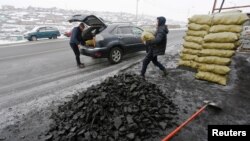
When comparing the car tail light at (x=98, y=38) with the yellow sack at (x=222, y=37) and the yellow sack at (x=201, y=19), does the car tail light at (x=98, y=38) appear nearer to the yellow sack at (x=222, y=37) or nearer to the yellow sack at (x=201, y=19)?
the yellow sack at (x=201, y=19)

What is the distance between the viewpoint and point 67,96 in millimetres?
5039

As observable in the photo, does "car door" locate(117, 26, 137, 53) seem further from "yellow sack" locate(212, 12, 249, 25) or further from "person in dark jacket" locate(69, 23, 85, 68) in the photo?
"yellow sack" locate(212, 12, 249, 25)

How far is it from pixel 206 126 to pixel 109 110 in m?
1.86

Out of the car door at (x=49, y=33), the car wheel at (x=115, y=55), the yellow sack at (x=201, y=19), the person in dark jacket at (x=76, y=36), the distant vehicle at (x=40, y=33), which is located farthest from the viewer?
the car door at (x=49, y=33)

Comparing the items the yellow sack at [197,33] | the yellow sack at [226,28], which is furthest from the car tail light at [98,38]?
the yellow sack at [226,28]

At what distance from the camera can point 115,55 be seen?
8.34m

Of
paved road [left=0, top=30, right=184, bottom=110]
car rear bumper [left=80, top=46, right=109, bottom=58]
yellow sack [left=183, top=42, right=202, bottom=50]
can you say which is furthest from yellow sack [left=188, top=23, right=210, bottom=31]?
car rear bumper [left=80, top=46, right=109, bottom=58]

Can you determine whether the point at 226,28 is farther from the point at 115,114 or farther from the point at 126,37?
the point at 115,114

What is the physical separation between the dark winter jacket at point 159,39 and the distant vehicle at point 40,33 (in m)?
18.5

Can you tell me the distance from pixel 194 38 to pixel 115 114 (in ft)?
15.5

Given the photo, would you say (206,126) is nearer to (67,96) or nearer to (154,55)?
(154,55)

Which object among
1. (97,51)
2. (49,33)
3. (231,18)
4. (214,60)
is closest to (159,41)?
(214,60)

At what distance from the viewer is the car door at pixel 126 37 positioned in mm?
8469

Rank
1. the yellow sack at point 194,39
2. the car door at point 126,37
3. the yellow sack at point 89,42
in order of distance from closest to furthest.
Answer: the yellow sack at point 194,39
the yellow sack at point 89,42
the car door at point 126,37
